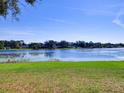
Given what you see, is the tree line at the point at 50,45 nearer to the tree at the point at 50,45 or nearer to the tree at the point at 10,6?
the tree at the point at 50,45

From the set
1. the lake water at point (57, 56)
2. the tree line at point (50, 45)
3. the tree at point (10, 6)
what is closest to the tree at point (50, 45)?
the tree line at point (50, 45)

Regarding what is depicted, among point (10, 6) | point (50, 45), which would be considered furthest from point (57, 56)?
point (50, 45)

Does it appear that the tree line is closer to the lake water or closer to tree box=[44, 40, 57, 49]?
tree box=[44, 40, 57, 49]

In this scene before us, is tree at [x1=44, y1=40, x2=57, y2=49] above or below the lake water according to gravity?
above

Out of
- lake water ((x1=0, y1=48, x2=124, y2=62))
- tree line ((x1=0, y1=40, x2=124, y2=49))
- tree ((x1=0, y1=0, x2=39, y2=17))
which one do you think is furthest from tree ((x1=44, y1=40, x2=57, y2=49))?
tree ((x1=0, y1=0, x2=39, y2=17))

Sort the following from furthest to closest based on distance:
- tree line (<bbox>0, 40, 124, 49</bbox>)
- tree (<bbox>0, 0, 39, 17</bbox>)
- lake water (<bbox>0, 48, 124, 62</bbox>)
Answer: tree line (<bbox>0, 40, 124, 49</bbox>) → lake water (<bbox>0, 48, 124, 62</bbox>) → tree (<bbox>0, 0, 39, 17</bbox>)

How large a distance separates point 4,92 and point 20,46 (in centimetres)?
12099

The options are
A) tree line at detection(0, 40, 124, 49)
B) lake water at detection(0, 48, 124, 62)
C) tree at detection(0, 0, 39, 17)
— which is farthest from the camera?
tree line at detection(0, 40, 124, 49)

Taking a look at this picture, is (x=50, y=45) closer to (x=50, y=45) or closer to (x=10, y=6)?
(x=50, y=45)

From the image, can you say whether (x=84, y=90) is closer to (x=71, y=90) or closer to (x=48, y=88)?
(x=71, y=90)

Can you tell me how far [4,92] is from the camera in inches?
396

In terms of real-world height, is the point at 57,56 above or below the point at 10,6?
below

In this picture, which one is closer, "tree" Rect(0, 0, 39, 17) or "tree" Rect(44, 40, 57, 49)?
"tree" Rect(0, 0, 39, 17)

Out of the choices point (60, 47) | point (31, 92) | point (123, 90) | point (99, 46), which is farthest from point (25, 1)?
point (99, 46)
